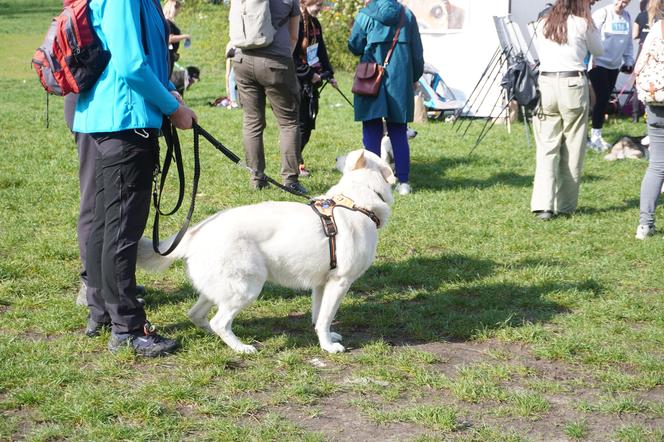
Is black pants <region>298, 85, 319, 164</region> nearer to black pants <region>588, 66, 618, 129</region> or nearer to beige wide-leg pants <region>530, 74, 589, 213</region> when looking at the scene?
beige wide-leg pants <region>530, 74, 589, 213</region>

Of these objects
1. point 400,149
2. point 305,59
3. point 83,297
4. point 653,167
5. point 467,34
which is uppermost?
point 467,34

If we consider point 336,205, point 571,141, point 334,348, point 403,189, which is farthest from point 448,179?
point 334,348

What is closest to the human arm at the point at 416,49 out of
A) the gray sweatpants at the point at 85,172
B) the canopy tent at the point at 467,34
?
the gray sweatpants at the point at 85,172

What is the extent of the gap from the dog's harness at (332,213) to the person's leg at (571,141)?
3262mm

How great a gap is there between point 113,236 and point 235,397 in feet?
3.55

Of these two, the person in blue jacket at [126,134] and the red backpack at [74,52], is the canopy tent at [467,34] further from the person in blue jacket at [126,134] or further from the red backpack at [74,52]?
the red backpack at [74,52]

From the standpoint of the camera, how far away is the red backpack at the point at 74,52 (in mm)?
3877

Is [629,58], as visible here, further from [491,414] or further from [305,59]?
[491,414]

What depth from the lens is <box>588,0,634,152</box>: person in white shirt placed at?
36.4 feet

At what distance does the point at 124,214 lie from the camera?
163 inches

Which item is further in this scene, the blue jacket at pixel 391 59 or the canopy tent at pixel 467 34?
the canopy tent at pixel 467 34

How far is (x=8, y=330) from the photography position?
186 inches

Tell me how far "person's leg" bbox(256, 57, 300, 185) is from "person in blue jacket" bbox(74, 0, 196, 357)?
3.39 metres

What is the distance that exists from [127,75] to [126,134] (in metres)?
0.32
